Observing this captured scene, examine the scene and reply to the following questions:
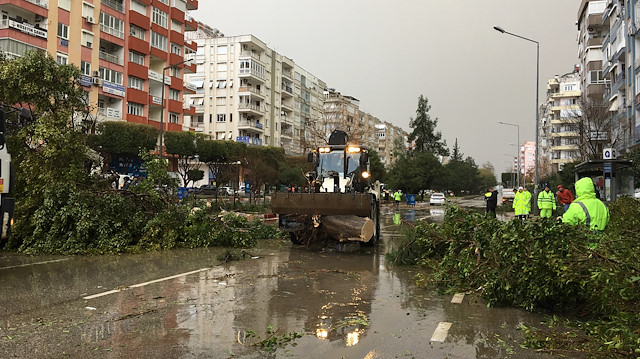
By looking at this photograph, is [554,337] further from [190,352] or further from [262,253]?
[262,253]

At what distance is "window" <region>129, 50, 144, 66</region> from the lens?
145 ft

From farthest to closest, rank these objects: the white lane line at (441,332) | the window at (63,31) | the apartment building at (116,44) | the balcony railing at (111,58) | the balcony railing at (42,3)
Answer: the balcony railing at (111,58) → the window at (63,31) → the balcony railing at (42,3) → the apartment building at (116,44) → the white lane line at (441,332)

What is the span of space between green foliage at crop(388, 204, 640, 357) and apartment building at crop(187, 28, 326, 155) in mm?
57785

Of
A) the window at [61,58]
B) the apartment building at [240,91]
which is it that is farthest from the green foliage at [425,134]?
the window at [61,58]

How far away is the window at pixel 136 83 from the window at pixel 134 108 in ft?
5.29

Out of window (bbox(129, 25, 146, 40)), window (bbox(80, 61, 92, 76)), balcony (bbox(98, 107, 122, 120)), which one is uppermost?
window (bbox(129, 25, 146, 40))

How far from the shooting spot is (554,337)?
17.1 ft

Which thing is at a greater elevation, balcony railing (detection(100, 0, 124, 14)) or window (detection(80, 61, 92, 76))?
balcony railing (detection(100, 0, 124, 14))

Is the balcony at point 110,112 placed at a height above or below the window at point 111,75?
below

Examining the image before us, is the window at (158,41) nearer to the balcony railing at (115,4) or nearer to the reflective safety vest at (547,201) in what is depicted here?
the balcony railing at (115,4)

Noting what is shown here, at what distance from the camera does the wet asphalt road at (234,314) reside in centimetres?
494

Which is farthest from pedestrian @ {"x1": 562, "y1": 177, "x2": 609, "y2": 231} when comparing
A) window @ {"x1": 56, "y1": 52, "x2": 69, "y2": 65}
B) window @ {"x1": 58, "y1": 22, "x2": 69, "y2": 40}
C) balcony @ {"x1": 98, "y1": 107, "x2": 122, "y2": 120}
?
balcony @ {"x1": 98, "y1": 107, "x2": 122, "y2": 120}

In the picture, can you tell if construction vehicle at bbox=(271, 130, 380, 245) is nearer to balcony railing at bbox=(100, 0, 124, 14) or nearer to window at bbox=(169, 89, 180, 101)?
balcony railing at bbox=(100, 0, 124, 14)

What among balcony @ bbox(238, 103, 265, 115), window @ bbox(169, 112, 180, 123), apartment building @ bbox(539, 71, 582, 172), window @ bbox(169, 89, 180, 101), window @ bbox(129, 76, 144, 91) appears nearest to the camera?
window @ bbox(129, 76, 144, 91)
